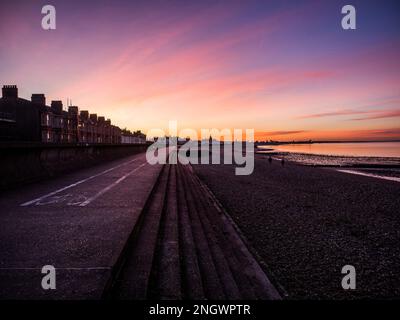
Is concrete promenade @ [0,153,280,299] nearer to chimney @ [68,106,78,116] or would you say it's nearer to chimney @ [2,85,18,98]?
chimney @ [2,85,18,98]

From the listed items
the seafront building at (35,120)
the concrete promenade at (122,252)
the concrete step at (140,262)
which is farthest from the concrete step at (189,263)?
the seafront building at (35,120)

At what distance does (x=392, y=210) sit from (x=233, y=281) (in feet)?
39.5

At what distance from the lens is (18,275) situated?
4668 mm

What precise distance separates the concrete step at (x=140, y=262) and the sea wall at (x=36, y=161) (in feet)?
27.6

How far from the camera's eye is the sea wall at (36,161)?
40.6ft

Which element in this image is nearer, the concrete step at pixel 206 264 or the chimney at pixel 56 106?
the concrete step at pixel 206 264

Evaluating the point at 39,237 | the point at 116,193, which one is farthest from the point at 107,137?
the point at 39,237

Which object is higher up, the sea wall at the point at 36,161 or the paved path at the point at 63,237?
the sea wall at the point at 36,161

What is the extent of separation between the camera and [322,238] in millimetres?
8344

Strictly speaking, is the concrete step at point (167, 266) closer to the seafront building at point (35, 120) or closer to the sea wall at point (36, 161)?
the sea wall at point (36, 161)

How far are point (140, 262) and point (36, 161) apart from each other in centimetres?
1348

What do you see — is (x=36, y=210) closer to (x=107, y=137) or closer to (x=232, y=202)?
(x=232, y=202)

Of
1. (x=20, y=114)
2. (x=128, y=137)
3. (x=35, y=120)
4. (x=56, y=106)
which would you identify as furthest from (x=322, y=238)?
(x=128, y=137)

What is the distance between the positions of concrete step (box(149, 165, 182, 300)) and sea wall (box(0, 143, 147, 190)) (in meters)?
9.34
